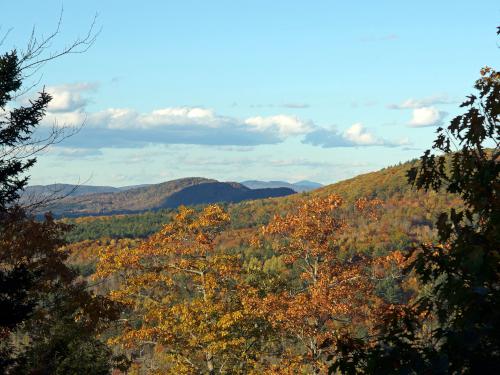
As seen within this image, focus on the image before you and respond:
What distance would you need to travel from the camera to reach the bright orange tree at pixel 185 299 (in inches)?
1024

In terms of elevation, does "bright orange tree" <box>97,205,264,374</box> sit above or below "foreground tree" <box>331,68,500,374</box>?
below

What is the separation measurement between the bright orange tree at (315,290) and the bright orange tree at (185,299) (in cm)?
178

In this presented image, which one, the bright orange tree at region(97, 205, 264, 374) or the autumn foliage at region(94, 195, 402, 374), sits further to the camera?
the bright orange tree at region(97, 205, 264, 374)

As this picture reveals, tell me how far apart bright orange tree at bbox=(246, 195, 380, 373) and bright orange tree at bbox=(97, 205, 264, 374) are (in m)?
1.78

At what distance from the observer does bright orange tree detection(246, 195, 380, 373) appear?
25453 mm

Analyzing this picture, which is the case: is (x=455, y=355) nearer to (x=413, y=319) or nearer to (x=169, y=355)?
(x=413, y=319)

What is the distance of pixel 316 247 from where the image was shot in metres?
28.1

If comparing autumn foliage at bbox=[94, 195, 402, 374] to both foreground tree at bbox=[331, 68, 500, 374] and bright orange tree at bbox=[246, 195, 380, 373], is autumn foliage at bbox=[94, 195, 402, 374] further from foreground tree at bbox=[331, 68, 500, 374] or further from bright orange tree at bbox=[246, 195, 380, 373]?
foreground tree at bbox=[331, 68, 500, 374]

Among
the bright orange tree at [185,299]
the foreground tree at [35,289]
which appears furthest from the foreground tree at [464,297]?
the bright orange tree at [185,299]

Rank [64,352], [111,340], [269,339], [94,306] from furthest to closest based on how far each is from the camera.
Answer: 1. [269,339]
2. [111,340]
3. [64,352]
4. [94,306]

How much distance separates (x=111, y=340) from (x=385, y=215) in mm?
172629

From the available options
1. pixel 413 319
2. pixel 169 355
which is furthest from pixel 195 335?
pixel 413 319

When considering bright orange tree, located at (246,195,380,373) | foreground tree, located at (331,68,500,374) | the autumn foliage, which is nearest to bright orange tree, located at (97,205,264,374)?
the autumn foliage

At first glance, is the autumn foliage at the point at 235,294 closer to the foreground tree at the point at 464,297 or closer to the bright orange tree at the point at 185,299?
the bright orange tree at the point at 185,299
